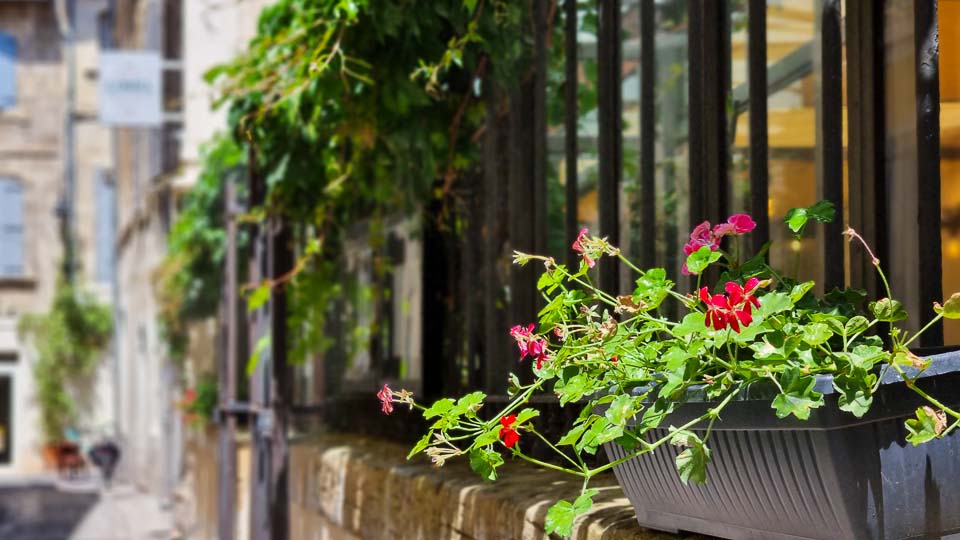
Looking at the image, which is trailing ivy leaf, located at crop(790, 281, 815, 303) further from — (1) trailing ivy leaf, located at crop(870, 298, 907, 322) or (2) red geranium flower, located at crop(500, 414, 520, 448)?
(2) red geranium flower, located at crop(500, 414, 520, 448)

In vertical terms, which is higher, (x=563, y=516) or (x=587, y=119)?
(x=587, y=119)

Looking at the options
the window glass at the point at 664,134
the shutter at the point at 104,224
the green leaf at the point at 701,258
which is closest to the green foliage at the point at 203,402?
the window glass at the point at 664,134

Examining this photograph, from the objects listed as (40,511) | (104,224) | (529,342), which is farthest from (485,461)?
(104,224)

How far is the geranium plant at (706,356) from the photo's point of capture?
1.69 metres

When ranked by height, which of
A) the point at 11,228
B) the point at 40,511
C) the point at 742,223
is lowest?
the point at 40,511

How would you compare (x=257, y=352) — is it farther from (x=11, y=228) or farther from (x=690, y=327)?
(x=11, y=228)

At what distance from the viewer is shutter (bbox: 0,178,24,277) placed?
27641mm

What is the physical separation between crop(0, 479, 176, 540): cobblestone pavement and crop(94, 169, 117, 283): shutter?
489 cm

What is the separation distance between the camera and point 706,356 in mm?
1843

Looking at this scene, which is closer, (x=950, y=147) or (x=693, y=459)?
(x=693, y=459)

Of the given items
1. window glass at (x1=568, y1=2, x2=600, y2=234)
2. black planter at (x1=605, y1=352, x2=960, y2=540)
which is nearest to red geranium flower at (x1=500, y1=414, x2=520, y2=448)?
black planter at (x1=605, y1=352, x2=960, y2=540)

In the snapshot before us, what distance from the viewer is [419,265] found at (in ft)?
14.4

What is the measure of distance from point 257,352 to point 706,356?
382 cm

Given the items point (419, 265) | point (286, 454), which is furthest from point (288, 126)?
point (286, 454)
